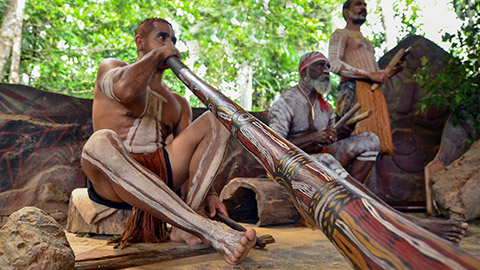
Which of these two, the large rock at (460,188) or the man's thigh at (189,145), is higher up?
the man's thigh at (189,145)

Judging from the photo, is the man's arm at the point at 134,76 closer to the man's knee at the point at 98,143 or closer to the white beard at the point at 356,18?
the man's knee at the point at 98,143

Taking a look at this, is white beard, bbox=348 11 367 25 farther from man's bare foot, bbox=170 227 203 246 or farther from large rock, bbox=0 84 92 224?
man's bare foot, bbox=170 227 203 246

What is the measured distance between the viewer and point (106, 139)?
159cm

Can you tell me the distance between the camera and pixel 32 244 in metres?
1.15

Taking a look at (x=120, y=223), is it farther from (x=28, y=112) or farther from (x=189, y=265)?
(x=28, y=112)

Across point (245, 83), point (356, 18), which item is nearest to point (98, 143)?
point (356, 18)

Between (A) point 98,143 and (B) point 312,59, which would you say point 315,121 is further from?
(A) point 98,143

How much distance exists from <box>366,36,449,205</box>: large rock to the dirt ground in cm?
217

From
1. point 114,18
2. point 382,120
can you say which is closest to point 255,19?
point 114,18

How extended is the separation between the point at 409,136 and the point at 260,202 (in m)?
2.47

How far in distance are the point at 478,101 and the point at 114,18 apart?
6.53m

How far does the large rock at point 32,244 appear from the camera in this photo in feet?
3.62

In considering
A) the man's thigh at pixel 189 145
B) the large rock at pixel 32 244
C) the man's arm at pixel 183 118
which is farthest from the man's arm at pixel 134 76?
the large rock at pixel 32 244

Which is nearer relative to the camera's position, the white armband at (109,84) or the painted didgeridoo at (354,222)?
the painted didgeridoo at (354,222)
